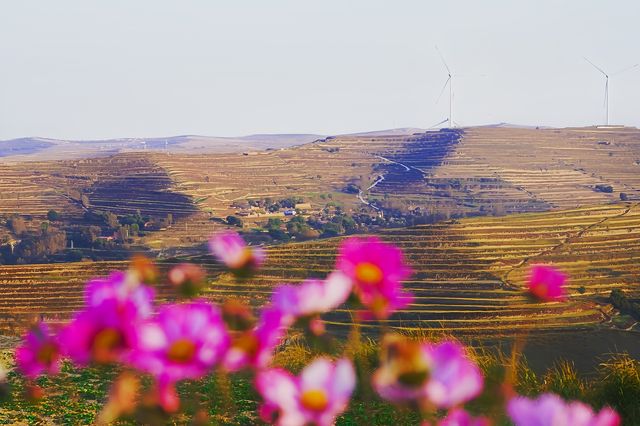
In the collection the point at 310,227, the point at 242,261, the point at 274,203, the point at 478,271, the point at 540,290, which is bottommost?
the point at 274,203

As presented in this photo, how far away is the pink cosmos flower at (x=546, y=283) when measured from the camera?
1579 mm

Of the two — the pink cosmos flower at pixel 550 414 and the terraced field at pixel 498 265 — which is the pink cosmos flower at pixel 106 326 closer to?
the pink cosmos flower at pixel 550 414

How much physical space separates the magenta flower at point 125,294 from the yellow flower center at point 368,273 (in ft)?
1.11

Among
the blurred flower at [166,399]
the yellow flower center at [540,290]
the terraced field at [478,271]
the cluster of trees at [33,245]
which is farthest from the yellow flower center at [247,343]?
the cluster of trees at [33,245]

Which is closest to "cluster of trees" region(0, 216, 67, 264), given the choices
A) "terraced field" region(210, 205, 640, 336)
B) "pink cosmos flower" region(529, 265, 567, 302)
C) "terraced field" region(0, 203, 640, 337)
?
"terraced field" region(0, 203, 640, 337)

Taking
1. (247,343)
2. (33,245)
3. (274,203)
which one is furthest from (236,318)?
(274,203)

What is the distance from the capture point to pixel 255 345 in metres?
1.25

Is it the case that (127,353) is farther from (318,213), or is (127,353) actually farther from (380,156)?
(380,156)

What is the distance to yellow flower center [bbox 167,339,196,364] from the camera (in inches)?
46.4

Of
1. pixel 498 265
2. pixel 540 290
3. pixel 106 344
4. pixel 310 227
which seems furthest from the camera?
pixel 310 227

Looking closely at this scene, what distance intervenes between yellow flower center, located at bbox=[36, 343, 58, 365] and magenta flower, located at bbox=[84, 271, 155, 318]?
17 cm

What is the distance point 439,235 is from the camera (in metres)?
28.9

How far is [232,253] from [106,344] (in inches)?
10.4

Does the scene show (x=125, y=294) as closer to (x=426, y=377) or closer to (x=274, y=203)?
(x=426, y=377)
